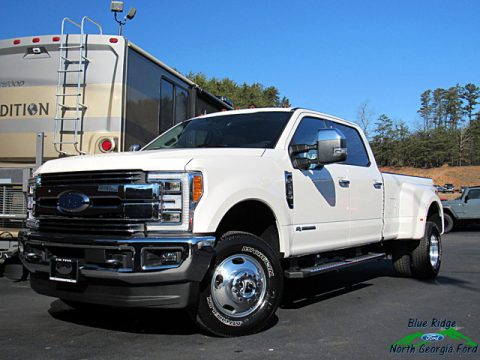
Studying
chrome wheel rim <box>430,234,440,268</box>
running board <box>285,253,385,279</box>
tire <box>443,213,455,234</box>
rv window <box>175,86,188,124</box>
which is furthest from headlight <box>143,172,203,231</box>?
tire <box>443,213,455,234</box>

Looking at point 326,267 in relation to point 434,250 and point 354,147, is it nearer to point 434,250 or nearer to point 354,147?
point 354,147

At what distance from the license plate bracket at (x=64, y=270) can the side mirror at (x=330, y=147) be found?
2507 millimetres

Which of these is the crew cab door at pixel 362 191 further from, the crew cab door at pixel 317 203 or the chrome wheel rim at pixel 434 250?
the chrome wheel rim at pixel 434 250

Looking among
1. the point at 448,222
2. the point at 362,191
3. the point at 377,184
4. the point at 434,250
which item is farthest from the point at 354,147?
the point at 448,222

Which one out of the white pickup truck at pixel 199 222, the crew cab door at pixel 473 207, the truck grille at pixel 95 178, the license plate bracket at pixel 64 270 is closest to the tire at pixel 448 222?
the crew cab door at pixel 473 207

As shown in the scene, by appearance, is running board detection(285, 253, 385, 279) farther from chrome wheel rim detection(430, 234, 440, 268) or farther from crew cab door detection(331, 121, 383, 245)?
chrome wheel rim detection(430, 234, 440, 268)

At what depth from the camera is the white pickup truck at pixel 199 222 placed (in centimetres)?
384

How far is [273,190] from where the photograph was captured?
4699 mm

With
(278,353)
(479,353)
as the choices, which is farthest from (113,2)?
(479,353)

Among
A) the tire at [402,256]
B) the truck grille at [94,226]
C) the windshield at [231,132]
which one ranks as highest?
the windshield at [231,132]

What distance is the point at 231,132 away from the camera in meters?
5.58

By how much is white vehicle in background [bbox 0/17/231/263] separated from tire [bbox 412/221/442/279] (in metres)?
4.31

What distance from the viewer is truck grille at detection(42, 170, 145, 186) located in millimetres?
3988

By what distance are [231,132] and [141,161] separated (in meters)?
1.73
